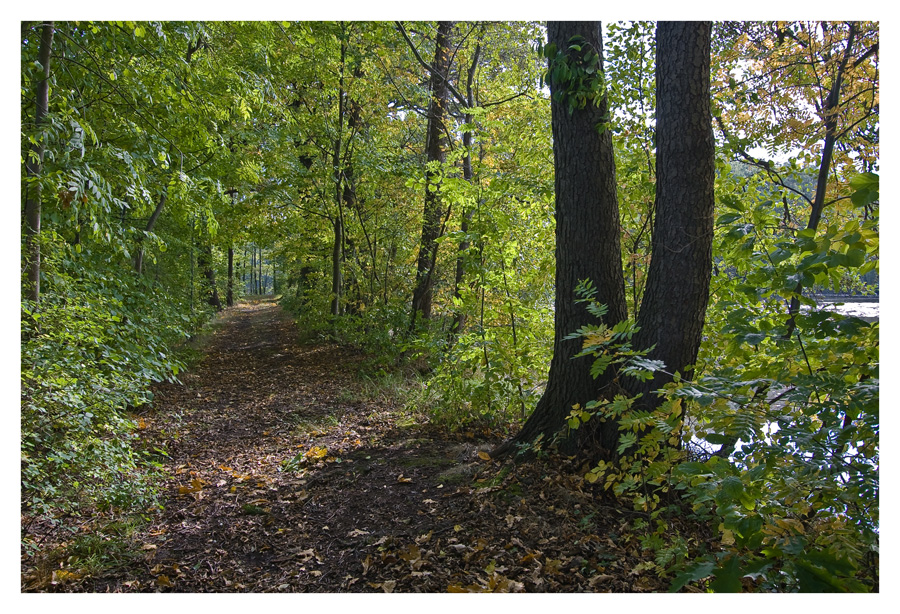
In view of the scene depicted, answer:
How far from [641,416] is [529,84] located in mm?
7278

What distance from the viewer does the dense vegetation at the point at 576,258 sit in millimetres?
1954

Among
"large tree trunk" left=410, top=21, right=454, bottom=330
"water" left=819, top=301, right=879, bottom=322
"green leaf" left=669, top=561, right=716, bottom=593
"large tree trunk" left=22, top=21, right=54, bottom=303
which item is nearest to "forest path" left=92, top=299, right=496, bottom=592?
"green leaf" left=669, top=561, right=716, bottom=593

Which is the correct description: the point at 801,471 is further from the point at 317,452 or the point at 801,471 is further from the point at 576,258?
the point at 317,452

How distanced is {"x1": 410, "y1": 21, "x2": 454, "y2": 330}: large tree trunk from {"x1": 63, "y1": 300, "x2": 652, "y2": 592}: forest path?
340cm

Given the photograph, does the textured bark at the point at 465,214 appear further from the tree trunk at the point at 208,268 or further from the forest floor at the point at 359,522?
the tree trunk at the point at 208,268

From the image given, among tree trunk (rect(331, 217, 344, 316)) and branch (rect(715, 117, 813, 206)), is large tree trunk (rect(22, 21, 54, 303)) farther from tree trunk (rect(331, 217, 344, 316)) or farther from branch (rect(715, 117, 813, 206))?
tree trunk (rect(331, 217, 344, 316))

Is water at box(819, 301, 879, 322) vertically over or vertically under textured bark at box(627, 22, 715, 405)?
under

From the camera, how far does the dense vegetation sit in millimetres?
1954

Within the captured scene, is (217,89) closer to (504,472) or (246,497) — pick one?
(246,497)

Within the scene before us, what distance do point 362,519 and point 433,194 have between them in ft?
20.3

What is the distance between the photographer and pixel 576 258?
3.68 meters

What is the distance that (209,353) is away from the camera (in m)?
10.9

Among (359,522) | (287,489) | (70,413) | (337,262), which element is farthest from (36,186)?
(337,262)

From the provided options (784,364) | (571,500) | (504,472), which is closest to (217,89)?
(504,472)
